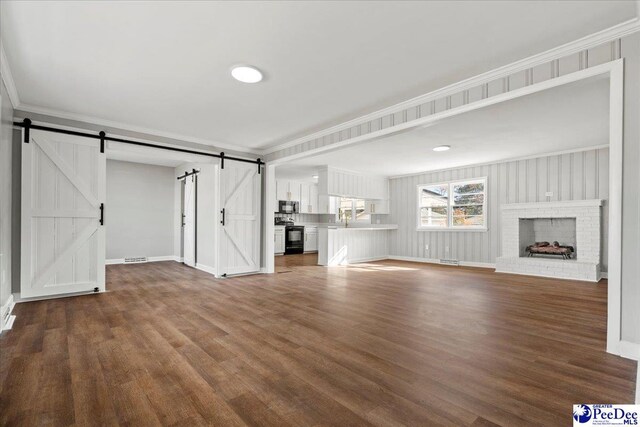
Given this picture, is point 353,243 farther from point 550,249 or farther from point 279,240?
point 550,249

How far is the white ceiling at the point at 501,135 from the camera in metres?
3.68

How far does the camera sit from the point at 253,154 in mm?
6383

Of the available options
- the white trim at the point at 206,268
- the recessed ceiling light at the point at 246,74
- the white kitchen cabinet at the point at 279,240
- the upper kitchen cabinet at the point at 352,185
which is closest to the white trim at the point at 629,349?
the recessed ceiling light at the point at 246,74

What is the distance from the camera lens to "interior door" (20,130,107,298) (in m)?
3.98

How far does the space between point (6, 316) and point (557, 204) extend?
8.63 m

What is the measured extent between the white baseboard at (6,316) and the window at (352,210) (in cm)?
734

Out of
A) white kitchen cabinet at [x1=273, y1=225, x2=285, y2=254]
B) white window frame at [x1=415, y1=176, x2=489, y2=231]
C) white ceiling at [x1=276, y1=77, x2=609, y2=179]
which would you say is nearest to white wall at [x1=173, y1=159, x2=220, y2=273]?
white ceiling at [x1=276, y1=77, x2=609, y2=179]

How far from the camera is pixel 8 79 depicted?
322 cm

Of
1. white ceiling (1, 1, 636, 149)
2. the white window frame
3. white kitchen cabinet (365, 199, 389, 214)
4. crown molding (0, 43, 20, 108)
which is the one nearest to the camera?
white ceiling (1, 1, 636, 149)

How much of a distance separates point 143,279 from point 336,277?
3495mm

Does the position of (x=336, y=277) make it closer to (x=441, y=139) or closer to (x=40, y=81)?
(x=441, y=139)

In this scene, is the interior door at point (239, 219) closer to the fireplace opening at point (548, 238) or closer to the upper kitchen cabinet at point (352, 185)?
the upper kitchen cabinet at point (352, 185)

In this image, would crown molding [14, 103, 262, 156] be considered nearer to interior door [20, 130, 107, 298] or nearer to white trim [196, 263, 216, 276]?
interior door [20, 130, 107, 298]

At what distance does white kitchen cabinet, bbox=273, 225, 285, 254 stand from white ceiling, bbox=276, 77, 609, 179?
253cm
